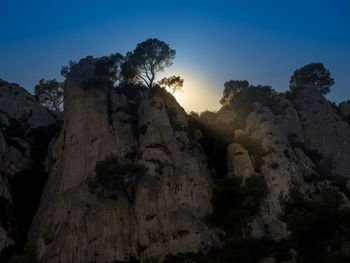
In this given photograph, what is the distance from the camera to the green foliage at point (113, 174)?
51.2 meters

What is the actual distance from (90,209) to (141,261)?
1055 cm

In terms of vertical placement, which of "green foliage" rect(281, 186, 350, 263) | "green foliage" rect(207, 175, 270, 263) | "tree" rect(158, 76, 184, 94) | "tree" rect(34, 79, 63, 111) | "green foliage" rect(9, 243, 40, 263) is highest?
"tree" rect(34, 79, 63, 111)

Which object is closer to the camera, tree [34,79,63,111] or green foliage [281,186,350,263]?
green foliage [281,186,350,263]

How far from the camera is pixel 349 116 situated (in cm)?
8200

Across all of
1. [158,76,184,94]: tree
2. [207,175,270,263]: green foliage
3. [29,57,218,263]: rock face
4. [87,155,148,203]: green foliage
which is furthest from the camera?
[158,76,184,94]: tree

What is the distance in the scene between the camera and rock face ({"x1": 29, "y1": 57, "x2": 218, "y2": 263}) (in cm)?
4712

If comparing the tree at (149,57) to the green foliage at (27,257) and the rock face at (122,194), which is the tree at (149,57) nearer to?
the rock face at (122,194)

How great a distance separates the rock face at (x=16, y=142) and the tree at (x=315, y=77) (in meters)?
60.9

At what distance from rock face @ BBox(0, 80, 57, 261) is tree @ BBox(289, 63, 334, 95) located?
6093cm

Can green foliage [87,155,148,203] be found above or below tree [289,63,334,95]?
below

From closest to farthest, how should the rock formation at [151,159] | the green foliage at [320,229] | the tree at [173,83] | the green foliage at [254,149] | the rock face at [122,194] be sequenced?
the green foliage at [320,229]
the rock face at [122,194]
the rock formation at [151,159]
the green foliage at [254,149]
the tree at [173,83]

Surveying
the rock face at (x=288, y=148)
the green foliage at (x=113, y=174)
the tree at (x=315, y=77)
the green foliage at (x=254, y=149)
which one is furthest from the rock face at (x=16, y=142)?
the tree at (x=315, y=77)

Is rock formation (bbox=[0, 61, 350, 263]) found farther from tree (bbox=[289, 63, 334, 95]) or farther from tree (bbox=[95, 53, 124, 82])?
tree (bbox=[289, 63, 334, 95])

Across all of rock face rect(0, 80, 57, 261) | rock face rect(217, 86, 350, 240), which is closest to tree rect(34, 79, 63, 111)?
rock face rect(0, 80, 57, 261)
